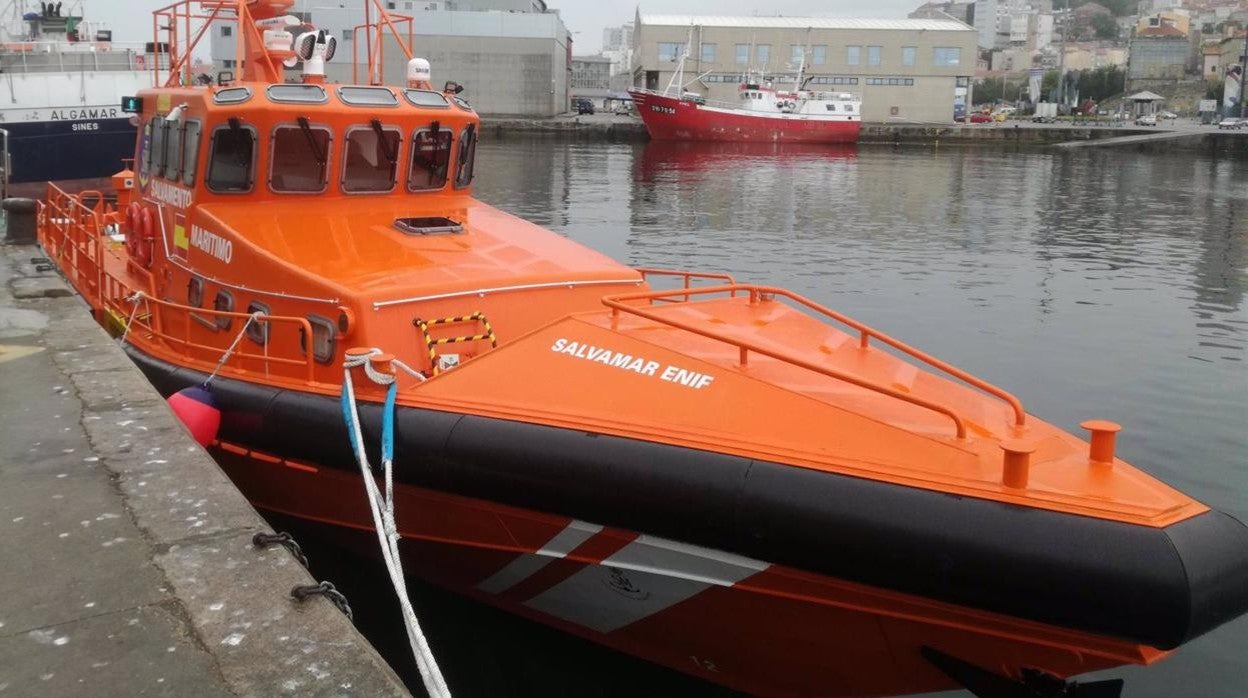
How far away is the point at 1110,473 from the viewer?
3689 millimetres

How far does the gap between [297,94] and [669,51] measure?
6445 centimetres

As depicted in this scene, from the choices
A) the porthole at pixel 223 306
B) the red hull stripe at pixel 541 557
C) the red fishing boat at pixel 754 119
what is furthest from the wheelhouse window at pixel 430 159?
the red fishing boat at pixel 754 119

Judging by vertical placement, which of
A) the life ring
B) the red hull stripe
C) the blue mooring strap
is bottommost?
the red hull stripe

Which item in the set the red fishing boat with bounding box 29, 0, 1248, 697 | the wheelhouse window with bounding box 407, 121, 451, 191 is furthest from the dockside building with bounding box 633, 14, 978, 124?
the red fishing boat with bounding box 29, 0, 1248, 697

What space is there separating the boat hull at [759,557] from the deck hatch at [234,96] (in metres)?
1.91

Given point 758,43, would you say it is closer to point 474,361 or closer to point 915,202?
point 915,202

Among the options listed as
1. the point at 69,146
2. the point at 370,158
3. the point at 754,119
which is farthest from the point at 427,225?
the point at 754,119

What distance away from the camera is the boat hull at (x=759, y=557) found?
3.38 metres

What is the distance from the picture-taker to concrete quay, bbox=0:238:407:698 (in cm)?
293

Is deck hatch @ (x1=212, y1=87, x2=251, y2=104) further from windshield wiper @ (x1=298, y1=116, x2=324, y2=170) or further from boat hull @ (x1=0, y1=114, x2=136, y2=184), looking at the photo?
boat hull @ (x1=0, y1=114, x2=136, y2=184)

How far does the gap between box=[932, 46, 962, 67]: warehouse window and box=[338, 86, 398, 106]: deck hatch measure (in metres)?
67.6

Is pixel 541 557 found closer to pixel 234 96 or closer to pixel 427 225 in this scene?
pixel 427 225

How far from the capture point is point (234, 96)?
6121 mm

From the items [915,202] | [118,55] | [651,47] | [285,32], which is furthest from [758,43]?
[285,32]
